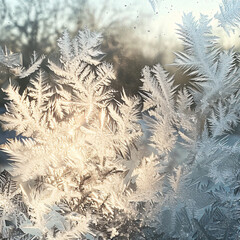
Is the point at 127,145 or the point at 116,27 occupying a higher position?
the point at 116,27

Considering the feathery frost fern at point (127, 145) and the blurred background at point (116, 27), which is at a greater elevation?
the blurred background at point (116, 27)

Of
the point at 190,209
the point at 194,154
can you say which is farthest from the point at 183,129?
the point at 190,209

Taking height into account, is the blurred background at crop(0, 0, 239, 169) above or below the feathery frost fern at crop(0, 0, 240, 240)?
above

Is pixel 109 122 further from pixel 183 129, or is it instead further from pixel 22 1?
pixel 22 1
